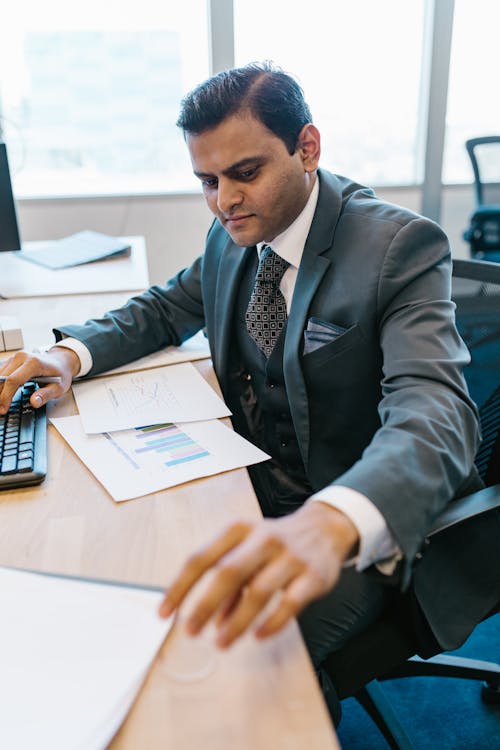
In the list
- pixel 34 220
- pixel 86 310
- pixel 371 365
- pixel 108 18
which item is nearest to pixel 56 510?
pixel 371 365

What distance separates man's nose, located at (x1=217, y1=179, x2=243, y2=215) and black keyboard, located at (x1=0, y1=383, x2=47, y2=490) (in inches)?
17.7

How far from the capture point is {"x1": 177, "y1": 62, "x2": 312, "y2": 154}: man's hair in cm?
109

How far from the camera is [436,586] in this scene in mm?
996

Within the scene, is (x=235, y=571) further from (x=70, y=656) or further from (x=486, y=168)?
(x=486, y=168)

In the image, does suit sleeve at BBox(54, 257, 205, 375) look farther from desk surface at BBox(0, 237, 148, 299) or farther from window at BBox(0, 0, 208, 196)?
window at BBox(0, 0, 208, 196)

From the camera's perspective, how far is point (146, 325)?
1386 mm

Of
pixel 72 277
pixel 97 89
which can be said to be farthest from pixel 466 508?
pixel 97 89

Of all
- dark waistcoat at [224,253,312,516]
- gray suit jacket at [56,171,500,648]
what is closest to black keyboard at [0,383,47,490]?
gray suit jacket at [56,171,500,648]

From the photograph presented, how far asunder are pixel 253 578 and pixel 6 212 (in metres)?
1.76

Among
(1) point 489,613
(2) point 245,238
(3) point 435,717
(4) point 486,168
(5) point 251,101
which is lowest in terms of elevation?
(3) point 435,717

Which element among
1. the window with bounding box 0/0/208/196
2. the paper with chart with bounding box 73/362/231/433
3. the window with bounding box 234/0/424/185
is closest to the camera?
the paper with chart with bounding box 73/362/231/433

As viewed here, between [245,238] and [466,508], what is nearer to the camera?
[466,508]

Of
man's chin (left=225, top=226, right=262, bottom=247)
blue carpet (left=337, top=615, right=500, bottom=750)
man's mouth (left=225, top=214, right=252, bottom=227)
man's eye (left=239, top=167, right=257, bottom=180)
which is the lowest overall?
blue carpet (left=337, top=615, right=500, bottom=750)

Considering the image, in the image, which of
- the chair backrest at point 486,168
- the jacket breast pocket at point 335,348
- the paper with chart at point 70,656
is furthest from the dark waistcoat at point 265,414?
the chair backrest at point 486,168
